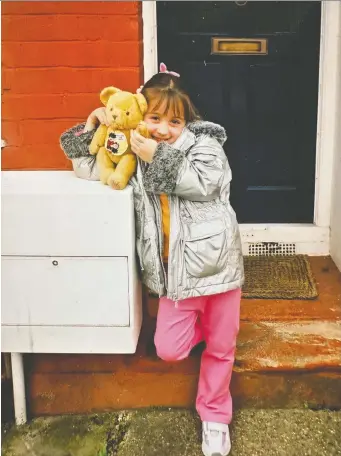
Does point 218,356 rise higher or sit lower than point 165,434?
higher

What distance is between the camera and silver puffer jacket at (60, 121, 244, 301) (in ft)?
6.84

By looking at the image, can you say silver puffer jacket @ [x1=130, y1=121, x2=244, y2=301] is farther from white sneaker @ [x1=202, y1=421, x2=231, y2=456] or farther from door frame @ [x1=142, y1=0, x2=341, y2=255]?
door frame @ [x1=142, y1=0, x2=341, y2=255]

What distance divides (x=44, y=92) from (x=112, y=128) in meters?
0.69

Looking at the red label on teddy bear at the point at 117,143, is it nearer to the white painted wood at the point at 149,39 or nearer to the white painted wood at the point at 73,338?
the white painted wood at the point at 73,338

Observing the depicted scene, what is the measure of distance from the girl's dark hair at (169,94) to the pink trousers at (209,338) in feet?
2.44

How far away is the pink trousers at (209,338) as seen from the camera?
7.48 feet

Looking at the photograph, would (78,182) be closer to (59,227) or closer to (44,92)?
(59,227)

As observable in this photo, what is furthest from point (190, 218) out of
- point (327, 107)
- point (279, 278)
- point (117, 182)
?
point (327, 107)

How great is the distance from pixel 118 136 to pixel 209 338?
90cm

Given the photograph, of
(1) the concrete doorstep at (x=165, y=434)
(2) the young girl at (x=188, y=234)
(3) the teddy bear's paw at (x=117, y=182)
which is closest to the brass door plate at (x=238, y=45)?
(2) the young girl at (x=188, y=234)

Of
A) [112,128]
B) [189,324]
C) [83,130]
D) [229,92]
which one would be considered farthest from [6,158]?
[229,92]

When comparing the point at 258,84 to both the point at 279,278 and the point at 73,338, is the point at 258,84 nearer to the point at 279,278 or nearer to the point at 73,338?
the point at 279,278

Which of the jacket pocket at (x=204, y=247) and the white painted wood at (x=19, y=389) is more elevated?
the jacket pocket at (x=204, y=247)

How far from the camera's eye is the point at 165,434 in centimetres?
242
